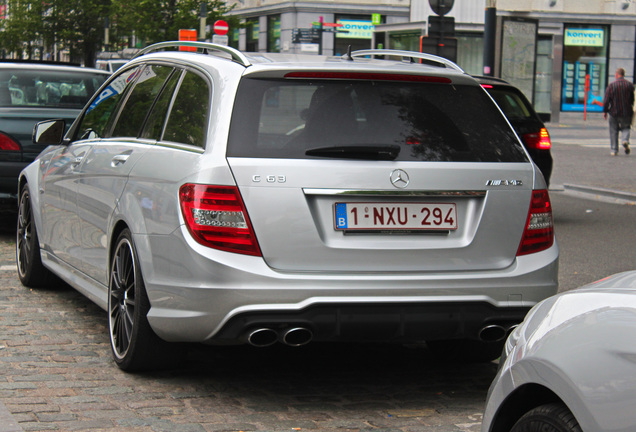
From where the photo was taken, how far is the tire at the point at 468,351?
570cm

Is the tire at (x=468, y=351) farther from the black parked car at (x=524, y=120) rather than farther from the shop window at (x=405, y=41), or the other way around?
the shop window at (x=405, y=41)

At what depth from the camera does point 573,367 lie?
272cm

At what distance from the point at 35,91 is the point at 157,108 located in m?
5.85

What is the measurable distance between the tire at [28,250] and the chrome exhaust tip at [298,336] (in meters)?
3.39

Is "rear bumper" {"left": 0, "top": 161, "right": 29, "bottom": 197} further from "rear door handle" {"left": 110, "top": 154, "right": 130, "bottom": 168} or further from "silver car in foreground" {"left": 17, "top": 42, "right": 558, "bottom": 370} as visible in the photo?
"silver car in foreground" {"left": 17, "top": 42, "right": 558, "bottom": 370}

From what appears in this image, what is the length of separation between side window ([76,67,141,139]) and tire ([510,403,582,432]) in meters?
3.88

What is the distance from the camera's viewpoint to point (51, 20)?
4969cm

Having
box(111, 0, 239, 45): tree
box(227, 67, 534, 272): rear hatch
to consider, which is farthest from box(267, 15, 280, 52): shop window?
box(227, 67, 534, 272): rear hatch

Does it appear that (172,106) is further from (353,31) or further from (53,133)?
(353,31)

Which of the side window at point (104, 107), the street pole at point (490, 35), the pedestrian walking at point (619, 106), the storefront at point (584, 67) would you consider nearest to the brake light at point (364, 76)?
the side window at point (104, 107)

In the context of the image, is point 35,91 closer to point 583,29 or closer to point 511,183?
point 511,183

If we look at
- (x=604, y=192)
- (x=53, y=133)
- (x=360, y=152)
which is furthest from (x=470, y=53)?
(x=360, y=152)

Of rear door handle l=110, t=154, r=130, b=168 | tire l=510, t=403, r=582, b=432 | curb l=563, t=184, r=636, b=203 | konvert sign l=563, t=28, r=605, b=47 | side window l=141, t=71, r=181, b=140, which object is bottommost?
curb l=563, t=184, r=636, b=203

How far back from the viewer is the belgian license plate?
181 inches
